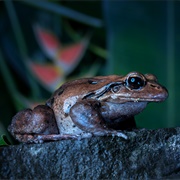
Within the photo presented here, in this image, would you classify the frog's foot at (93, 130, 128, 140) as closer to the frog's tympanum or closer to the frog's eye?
the frog's tympanum

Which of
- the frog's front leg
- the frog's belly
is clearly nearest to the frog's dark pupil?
the frog's front leg

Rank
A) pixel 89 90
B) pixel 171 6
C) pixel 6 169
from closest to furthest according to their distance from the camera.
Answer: pixel 6 169 → pixel 89 90 → pixel 171 6

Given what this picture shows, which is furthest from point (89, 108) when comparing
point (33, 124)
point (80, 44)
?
point (80, 44)

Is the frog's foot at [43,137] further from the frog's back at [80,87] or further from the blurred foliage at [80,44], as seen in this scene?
the blurred foliage at [80,44]

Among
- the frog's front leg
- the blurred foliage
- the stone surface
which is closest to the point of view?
the stone surface

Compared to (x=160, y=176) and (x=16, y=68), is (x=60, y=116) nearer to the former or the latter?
(x=160, y=176)

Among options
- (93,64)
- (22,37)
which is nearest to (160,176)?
(93,64)

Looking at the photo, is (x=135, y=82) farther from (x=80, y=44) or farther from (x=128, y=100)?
(x=80, y=44)
